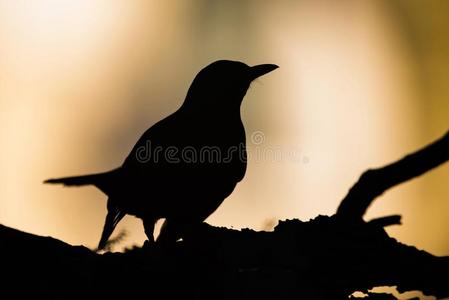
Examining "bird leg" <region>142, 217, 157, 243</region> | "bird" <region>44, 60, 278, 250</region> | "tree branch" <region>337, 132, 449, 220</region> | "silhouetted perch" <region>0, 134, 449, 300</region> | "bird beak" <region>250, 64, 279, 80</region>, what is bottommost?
"silhouetted perch" <region>0, 134, 449, 300</region>

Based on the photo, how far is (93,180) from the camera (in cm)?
462

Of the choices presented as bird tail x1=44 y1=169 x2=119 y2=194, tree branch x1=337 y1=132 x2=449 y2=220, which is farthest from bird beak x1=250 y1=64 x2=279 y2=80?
tree branch x1=337 y1=132 x2=449 y2=220

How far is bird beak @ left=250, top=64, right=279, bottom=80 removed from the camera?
6.44 meters

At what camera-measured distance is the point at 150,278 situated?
3199 millimetres

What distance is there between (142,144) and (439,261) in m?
3.22

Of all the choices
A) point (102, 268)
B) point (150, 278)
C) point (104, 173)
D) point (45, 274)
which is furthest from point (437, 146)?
point (104, 173)

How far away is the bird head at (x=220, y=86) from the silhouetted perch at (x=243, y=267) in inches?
111

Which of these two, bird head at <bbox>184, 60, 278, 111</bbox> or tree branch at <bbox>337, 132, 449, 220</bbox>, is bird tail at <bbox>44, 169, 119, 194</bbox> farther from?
tree branch at <bbox>337, 132, 449, 220</bbox>

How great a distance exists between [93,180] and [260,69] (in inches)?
104

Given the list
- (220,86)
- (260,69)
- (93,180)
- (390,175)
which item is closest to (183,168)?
(93,180)

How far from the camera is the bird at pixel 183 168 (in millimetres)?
5156

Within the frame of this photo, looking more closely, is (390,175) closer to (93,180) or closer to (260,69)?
(93,180)

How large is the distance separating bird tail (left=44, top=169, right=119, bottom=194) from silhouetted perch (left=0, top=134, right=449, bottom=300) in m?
0.91

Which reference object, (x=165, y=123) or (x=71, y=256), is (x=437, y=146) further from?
(x=165, y=123)
